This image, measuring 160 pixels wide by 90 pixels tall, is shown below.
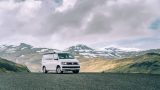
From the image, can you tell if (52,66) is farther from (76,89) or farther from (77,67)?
(76,89)

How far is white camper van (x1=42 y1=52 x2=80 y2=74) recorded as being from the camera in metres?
47.9

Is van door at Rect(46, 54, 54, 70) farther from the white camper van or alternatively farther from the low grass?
the low grass

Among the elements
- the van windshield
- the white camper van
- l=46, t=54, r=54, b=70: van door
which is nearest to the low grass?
the white camper van

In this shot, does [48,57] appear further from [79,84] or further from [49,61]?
[79,84]

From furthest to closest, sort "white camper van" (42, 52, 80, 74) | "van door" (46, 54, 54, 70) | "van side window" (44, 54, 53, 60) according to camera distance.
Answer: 1. "van side window" (44, 54, 53, 60)
2. "van door" (46, 54, 54, 70)
3. "white camper van" (42, 52, 80, 74)

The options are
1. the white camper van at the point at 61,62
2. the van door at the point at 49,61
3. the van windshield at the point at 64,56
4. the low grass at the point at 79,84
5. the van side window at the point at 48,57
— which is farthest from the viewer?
the van side window at the point at 48,57

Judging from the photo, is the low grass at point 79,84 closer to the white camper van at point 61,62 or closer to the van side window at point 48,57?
the white camper van at point 61,62

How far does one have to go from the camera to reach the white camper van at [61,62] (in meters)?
47.9

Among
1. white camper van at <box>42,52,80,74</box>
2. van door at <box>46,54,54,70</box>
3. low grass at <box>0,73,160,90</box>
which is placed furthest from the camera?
van door at <box>46,54,54,70</box>

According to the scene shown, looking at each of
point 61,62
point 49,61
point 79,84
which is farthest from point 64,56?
point 79,84

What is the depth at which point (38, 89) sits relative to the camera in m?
22.7

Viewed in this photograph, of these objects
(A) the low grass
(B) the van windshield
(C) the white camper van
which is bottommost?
(A) the low grass

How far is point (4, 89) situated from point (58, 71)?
1039 inches

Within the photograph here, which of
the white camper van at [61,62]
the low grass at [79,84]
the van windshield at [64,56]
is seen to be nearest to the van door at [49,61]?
the white camper van at [61,62]
